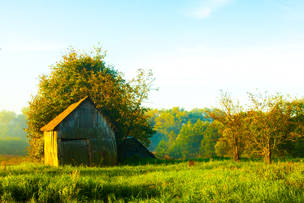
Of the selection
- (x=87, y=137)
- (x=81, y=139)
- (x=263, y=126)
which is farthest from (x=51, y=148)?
(x=263, y=126)

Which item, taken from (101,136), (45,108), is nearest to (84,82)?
(45,108)

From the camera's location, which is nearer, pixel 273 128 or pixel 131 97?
pixel 273 128

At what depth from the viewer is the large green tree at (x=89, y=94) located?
977 inches

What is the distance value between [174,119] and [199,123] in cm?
3256

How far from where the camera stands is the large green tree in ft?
81.5

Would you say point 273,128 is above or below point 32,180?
above

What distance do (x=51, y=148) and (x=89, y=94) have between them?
297 inches

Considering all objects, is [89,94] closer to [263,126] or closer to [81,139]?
[81,139]

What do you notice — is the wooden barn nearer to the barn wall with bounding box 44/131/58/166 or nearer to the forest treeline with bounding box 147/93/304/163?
the barn wall with bounding box 44/131/58/166

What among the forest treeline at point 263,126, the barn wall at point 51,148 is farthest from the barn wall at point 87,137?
the forest treeline at point 263,126

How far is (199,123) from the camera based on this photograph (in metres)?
76.2

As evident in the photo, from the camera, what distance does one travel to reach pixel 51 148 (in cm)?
Result: 2130

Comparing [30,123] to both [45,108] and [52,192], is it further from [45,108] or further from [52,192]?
[52,192]

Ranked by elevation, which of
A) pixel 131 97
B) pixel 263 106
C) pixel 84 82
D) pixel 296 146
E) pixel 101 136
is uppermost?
pixel 84 82
